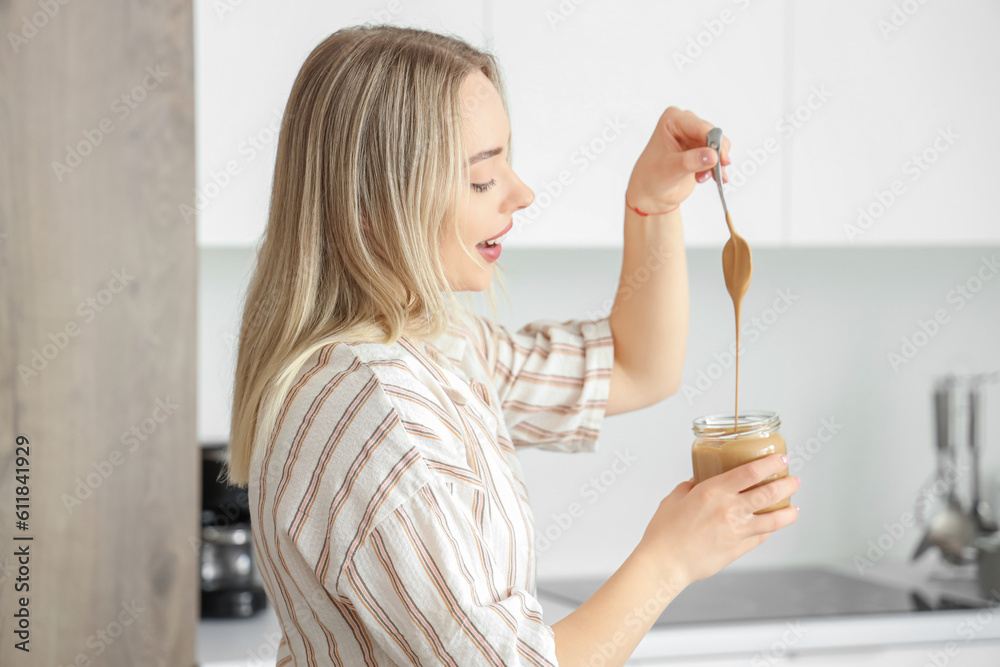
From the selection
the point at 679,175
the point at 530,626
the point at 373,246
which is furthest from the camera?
the point at 679,175

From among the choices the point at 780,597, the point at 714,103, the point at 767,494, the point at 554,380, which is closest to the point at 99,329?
the point at 554,380

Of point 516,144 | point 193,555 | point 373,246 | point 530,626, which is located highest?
point 516,144

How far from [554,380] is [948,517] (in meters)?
1.43

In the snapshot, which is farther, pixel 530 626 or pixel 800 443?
pixel 800 443

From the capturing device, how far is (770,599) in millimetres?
1957

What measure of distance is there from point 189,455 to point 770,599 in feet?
3.94

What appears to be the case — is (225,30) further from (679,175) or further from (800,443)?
(800,443)

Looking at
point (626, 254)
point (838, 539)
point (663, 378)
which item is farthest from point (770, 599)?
point (626, 254)

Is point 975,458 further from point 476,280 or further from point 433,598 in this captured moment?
point 433,598

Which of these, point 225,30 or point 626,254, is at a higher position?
point 225,30

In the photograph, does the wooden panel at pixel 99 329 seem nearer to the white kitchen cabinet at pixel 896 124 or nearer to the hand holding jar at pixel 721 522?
the hand holding jar at pixel 721 522

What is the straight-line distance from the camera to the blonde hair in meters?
0.87

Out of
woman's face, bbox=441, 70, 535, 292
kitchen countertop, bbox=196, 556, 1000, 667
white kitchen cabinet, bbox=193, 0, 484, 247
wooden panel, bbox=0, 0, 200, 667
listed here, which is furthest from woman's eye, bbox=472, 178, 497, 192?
kitchen countertop, bbox=196, 556, 1000, 667

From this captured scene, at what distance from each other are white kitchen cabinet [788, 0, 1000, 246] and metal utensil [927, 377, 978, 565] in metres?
0.43
